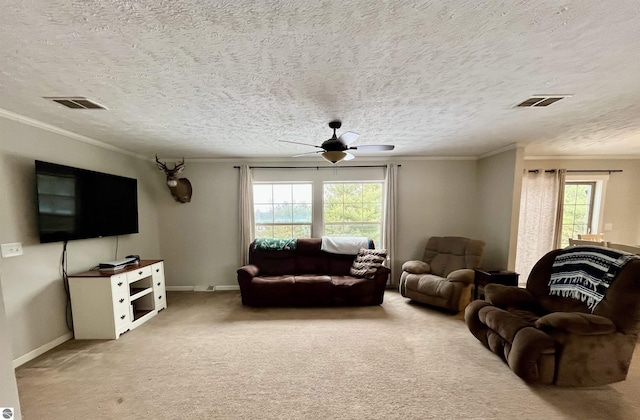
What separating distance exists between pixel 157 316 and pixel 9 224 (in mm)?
1842

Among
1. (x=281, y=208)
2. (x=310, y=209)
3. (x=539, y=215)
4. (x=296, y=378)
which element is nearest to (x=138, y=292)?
(x=281, y=208)

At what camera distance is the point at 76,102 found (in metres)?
2.00

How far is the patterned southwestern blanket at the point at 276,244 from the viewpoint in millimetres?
4098

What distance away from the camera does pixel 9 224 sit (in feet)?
7.33

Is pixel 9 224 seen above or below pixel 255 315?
above

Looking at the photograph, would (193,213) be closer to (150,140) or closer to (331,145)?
(150,140)

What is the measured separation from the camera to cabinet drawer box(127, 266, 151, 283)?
296cm

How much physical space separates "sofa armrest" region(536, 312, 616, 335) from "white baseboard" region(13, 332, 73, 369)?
4.69 metres

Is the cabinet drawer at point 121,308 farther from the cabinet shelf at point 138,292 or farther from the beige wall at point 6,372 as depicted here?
the beige wall at point 6,372

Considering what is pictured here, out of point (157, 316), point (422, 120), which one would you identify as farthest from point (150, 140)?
point (422, 120)

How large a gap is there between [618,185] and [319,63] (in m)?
6.10

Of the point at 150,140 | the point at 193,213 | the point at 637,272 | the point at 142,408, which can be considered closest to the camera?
the point at 142,408

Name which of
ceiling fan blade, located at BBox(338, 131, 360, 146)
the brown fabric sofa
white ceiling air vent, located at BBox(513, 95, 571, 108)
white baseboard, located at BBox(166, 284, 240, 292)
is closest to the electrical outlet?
the brown fabric sofa

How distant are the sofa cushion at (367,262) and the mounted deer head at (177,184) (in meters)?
3.18
